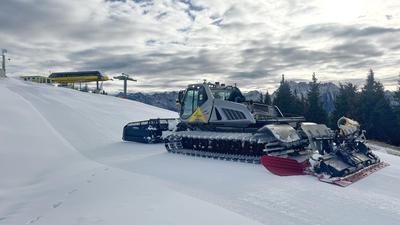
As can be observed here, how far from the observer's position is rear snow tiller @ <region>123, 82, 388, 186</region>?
9805mm

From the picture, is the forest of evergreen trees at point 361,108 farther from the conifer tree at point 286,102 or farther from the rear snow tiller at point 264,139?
the rear snow tiller at point 264,139

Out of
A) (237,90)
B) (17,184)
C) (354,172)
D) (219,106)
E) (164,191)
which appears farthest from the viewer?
(237,90)

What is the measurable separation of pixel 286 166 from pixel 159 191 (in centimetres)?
423

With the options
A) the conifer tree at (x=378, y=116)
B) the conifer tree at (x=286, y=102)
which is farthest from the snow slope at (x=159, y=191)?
the conifer tree at (x=286, y=102)

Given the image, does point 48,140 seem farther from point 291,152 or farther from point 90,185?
point 291,152

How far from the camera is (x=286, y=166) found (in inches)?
387

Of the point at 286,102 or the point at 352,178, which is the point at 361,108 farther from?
the point at 352,178

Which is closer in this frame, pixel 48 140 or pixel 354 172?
pixel 354 172

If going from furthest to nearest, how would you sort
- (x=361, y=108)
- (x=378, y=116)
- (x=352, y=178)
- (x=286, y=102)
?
(x=286, y=102)
(x=361, y=108)
(x=378, y=116)
(x=352, y=178)

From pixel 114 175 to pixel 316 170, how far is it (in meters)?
5.82

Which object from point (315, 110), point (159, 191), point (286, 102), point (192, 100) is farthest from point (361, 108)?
point (159, 191)

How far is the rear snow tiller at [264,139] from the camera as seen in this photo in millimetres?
9805

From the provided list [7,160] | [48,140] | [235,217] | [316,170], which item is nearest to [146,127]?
[48,140]

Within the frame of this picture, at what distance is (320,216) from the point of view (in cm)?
608
